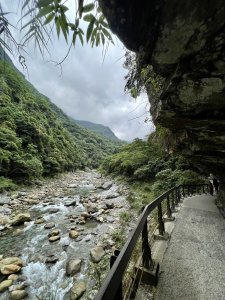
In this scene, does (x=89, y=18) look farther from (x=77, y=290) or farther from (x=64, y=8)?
(x=77, y=290)

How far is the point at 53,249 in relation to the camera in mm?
8727

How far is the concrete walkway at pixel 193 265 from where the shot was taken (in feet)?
10.0

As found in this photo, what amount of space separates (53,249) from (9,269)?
6.62 feet

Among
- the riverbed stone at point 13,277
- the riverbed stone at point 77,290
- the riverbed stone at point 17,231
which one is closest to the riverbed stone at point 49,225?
the riverbed stone at point 17,231

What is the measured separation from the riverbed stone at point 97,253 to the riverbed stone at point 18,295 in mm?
2437

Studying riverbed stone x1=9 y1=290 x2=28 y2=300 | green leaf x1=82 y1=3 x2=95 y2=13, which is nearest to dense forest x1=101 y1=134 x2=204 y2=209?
green leaf x1=82 y1=3 x2=95 y2=13

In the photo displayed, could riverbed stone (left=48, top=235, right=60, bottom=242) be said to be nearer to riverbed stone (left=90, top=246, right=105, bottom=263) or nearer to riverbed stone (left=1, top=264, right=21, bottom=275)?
riverbed stone (left=90, top=246, right=105, bottom=263)

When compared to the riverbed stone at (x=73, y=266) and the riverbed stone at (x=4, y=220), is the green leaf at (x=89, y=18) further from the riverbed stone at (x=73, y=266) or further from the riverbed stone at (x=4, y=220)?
the riverbed stone at (x=4, y=220)

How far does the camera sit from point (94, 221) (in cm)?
1245

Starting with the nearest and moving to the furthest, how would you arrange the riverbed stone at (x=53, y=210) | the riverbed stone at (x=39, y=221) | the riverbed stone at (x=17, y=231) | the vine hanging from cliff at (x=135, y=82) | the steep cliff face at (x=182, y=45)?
the steep cliff face at (x=182, y=45) < the vine hanging from cliff at (x=135, y=82) < the riverbed stone at (x=17, y=231) < the riverbed stone at (x=39, y=221) < the riverbed stone at (x=53, y=210)

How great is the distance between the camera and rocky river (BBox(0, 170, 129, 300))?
623 centimetres

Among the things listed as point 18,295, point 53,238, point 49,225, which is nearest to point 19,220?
point 49,225

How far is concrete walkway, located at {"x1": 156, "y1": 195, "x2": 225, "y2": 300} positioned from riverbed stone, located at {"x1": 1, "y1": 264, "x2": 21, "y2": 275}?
17.4 feet

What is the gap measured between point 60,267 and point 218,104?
721 cm
